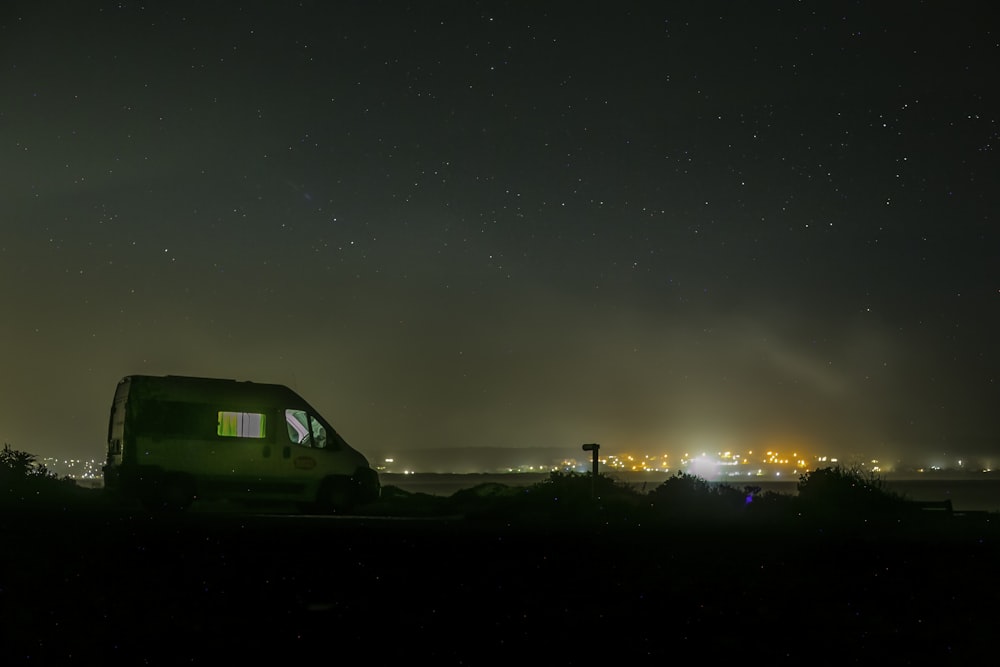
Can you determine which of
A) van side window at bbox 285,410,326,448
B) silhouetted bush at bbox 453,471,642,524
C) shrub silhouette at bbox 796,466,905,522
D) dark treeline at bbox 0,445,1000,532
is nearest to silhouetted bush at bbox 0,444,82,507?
dark treeline at bbox 0,445,1000,532

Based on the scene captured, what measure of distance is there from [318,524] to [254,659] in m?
6.94

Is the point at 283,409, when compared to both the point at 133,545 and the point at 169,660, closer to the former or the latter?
the point at 133,545

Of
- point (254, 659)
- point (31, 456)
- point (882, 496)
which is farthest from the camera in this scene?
point (31, 456)

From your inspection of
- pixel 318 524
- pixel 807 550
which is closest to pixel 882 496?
pixel 807 550

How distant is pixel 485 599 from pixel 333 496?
12.3 meters

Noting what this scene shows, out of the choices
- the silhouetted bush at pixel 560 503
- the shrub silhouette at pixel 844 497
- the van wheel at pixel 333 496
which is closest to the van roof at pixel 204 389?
the van wheel at pixel 333 496

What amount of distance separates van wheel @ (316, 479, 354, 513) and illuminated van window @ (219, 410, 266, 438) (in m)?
1.65

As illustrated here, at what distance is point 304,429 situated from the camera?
2053cm

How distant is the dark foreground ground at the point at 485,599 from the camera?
7.64 meters

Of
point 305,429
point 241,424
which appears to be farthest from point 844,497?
point 241,424

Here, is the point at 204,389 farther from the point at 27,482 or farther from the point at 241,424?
the point at 27,482

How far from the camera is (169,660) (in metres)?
7.38

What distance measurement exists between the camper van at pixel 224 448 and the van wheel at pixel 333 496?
20mm

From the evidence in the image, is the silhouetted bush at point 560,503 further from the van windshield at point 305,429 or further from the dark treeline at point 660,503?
the van windshield at point 305,429
